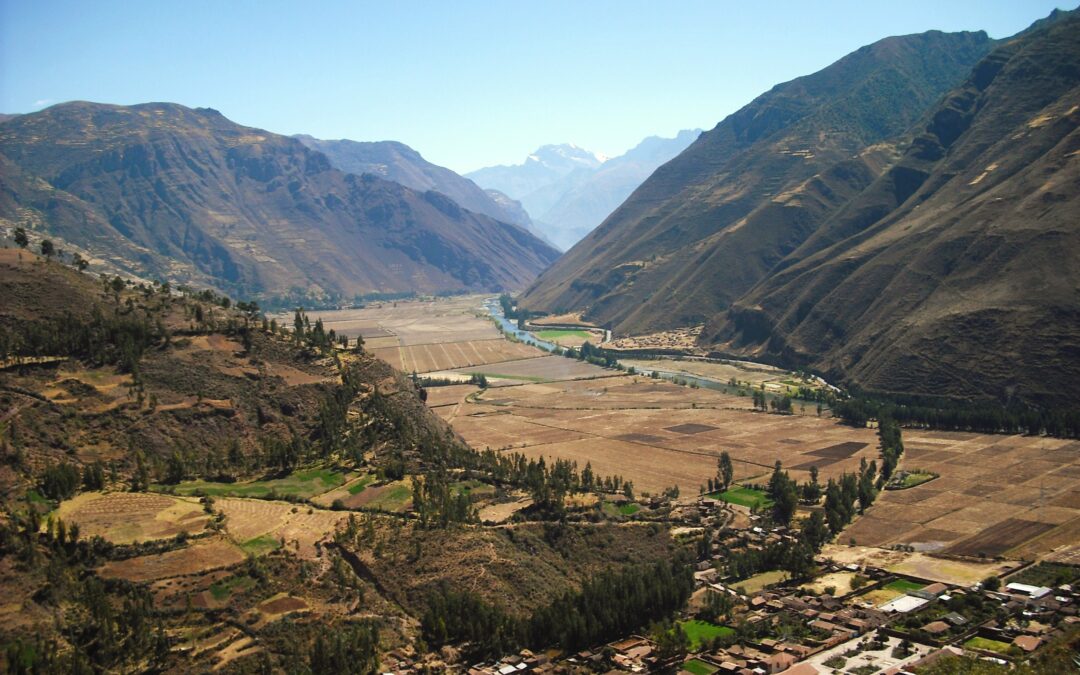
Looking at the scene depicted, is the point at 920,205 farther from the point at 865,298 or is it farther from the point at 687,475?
the point at 687,475

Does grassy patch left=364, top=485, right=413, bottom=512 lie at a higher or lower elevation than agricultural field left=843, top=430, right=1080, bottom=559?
lower

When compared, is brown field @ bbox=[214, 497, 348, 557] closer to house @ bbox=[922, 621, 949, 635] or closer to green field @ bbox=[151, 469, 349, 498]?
green field @ bbox=[151, 469, 349, 498]

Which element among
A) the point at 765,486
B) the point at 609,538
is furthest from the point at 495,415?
the point at 609,538

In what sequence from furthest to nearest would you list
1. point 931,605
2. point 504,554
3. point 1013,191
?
point 1013,191 → point 504,554 → point 931,605

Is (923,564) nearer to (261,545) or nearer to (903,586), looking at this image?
(903,586)

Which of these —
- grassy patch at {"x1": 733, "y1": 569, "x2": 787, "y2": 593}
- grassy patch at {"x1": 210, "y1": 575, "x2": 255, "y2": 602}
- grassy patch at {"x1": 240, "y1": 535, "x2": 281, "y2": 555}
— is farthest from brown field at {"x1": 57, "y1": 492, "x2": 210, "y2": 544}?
grassy patch at {"x1": 733, "y1": 569, "x2": 787, "y2": 593}

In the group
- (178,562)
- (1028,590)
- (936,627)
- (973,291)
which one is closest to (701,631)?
(936,627)

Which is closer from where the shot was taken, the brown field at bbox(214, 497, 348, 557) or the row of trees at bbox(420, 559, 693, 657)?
the row of trees at bbox(420, 559, 693, 657)

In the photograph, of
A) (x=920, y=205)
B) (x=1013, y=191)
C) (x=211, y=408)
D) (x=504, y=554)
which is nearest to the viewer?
(x=504, y=554)
